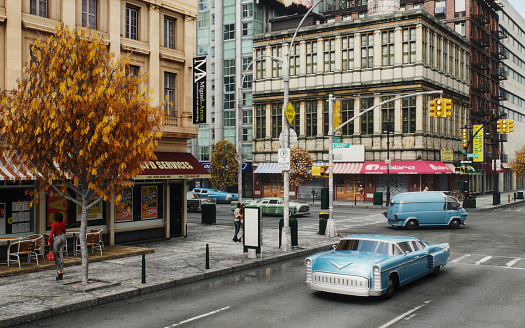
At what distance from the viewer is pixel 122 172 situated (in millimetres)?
13383

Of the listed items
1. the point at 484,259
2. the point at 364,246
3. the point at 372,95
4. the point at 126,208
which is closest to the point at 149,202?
the point at 126,208

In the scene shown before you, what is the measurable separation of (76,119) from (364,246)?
7.95 m

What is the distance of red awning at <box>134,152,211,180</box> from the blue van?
38.0 feet

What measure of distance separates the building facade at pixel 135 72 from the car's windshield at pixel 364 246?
9709mm

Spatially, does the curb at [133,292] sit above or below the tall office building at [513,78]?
below

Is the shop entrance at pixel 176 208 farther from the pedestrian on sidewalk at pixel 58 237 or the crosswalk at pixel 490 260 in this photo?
the crosswalk at pixel 490 260

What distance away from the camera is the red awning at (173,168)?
2072 centimetres

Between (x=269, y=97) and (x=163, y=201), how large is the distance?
127 ft

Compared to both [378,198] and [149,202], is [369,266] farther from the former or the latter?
[378,198]

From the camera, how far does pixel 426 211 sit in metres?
27.8

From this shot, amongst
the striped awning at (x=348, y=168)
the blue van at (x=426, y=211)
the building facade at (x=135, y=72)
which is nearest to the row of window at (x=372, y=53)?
the striped awning at (x=348, y=168)

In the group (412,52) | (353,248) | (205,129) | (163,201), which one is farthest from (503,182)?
(353,248)

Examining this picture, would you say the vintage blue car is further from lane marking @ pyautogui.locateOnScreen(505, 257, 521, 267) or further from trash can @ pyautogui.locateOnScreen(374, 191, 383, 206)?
trash can @ pyautogui.locateOnScreen(374, 191, 383, 206)

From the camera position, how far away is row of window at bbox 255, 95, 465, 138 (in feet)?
171
